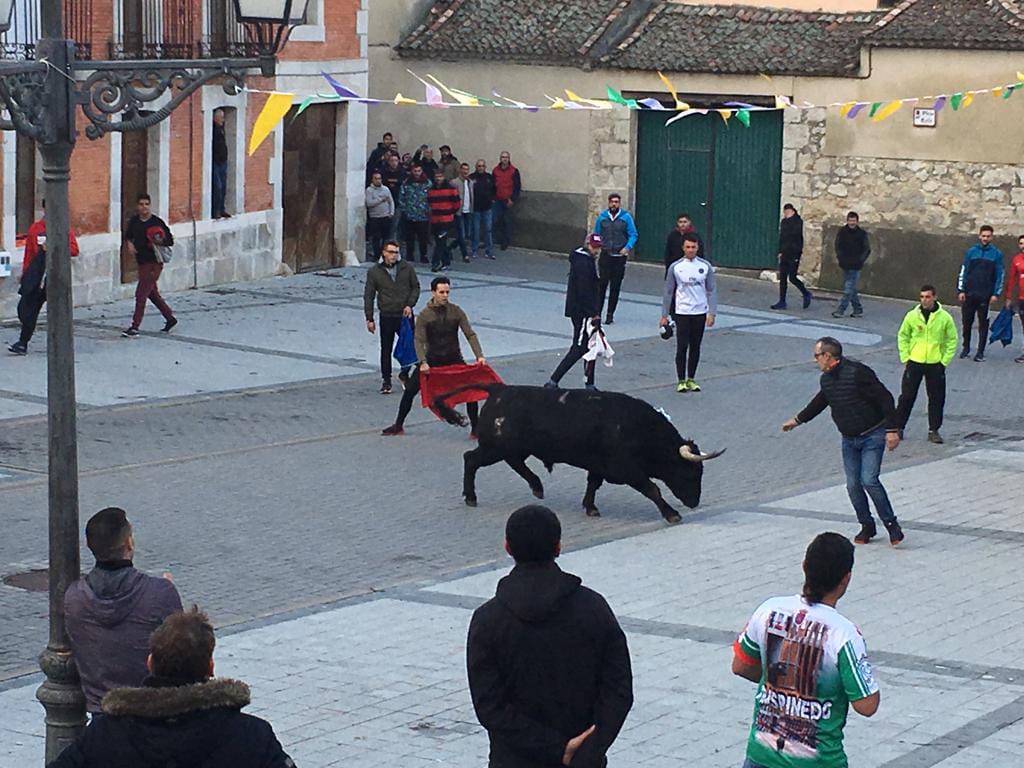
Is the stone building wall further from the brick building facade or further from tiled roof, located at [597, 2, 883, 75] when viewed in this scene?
the brick building facade

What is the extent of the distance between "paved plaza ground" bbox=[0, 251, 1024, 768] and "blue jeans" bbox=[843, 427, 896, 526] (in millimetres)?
346

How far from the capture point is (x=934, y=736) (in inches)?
379

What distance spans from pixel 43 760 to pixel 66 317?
2184mm

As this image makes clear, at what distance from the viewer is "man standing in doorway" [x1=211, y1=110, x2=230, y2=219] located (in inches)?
1145

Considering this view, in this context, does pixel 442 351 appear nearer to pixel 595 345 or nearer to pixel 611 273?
pixel 595 345

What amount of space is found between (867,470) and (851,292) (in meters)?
15.6

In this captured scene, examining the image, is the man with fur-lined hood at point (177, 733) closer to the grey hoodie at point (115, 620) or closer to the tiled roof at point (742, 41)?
the grey hoodie at point (115, 620)

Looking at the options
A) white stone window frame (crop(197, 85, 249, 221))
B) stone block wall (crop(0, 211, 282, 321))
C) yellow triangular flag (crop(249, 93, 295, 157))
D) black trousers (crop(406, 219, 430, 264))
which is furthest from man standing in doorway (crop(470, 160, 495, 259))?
yellow triangular flag (crop(249, 93, 295, 157))

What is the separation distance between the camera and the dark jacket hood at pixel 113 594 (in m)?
7.27

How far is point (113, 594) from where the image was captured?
24.0 ft

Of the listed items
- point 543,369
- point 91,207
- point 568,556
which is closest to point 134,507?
point 568,556

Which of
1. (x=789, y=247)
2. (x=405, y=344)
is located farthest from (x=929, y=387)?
(x=789, y=247)

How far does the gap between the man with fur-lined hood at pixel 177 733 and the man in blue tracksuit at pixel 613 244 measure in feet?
70.1

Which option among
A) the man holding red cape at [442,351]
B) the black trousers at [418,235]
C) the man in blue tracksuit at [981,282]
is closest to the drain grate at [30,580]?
the man holding red cape at [442,351]
